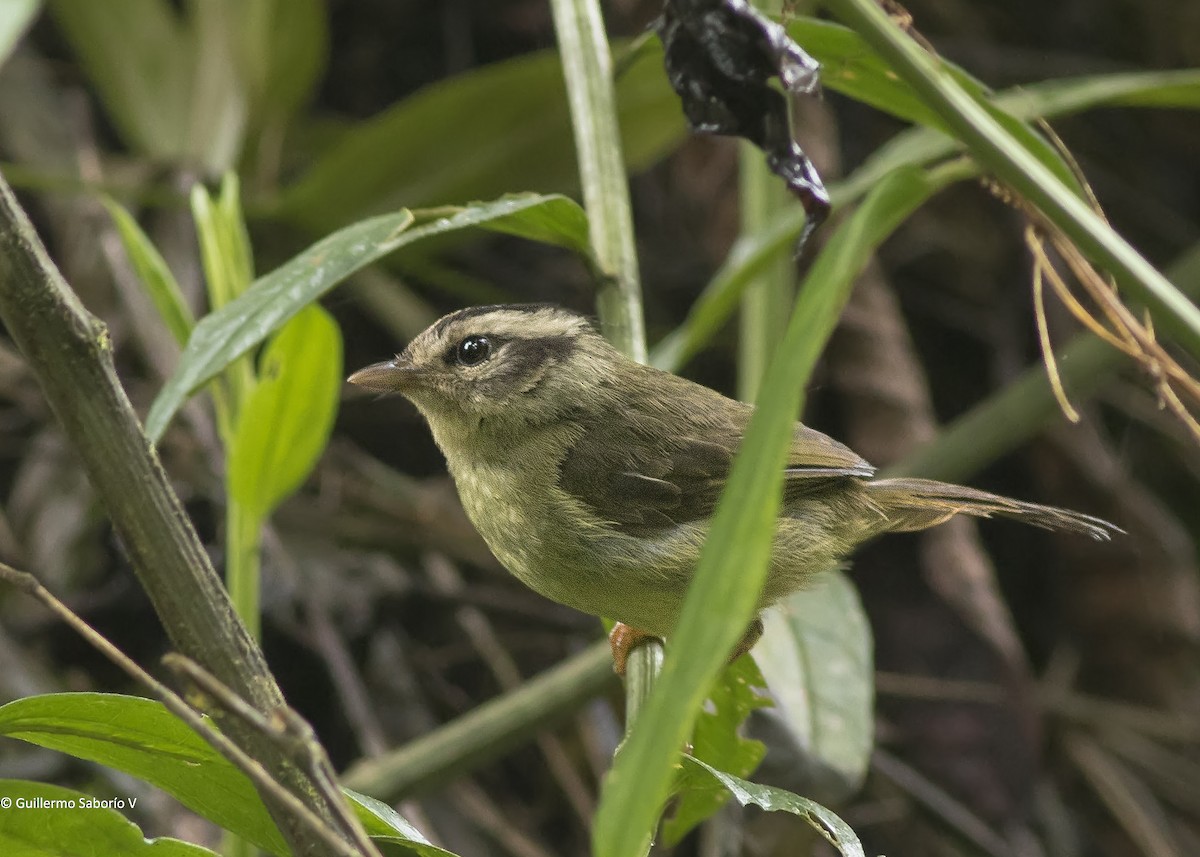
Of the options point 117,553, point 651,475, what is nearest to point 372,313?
point 117,553

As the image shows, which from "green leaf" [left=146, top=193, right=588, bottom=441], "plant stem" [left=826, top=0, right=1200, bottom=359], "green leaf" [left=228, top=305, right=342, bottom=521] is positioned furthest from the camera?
"green leaf" [left=228, top=305, right=342, bottom=521]

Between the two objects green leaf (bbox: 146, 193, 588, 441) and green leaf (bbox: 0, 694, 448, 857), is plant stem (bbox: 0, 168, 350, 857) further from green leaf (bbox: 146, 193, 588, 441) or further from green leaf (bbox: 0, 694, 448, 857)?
green leaf (bbox: 146, 193, 588, 441)

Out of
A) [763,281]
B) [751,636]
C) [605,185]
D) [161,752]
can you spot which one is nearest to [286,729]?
[161,752]

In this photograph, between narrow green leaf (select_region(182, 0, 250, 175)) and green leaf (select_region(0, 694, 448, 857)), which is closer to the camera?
green leaf (select_region(0, 694, 448, 857))

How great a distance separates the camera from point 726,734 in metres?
2.11

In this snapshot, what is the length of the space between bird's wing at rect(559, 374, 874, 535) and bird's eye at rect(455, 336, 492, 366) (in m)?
0.29

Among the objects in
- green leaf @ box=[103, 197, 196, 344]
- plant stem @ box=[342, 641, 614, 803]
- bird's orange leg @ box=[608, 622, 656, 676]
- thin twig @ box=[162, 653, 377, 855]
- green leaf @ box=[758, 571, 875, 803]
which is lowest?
plant stem @ box=[342, 641, 614, 803]

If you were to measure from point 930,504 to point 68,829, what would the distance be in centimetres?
173

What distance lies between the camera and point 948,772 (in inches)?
158

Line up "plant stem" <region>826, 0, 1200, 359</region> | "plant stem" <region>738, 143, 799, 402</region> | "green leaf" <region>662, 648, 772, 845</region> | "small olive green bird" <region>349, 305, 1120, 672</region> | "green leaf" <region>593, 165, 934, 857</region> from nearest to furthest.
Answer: "green leaf" <region>593, 165, 934, 857</region>, "plant stem" <region>826, 0, 1200, 359</region>, "green leaf" <region>662, 648, 772, 845</region>, "small olive green bird" <region>349, 305, 1120, 672</region>, "plant stem" <region>738, 143, 799, 402</region>

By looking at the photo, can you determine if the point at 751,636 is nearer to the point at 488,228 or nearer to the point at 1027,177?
the point at 488,228

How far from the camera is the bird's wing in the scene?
7.93 feet

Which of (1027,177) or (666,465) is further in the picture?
(666,465)

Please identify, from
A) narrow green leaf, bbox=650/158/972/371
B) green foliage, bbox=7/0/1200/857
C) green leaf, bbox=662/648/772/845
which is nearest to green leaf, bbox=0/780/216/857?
green foliage, bbox=7/0/1200/857
